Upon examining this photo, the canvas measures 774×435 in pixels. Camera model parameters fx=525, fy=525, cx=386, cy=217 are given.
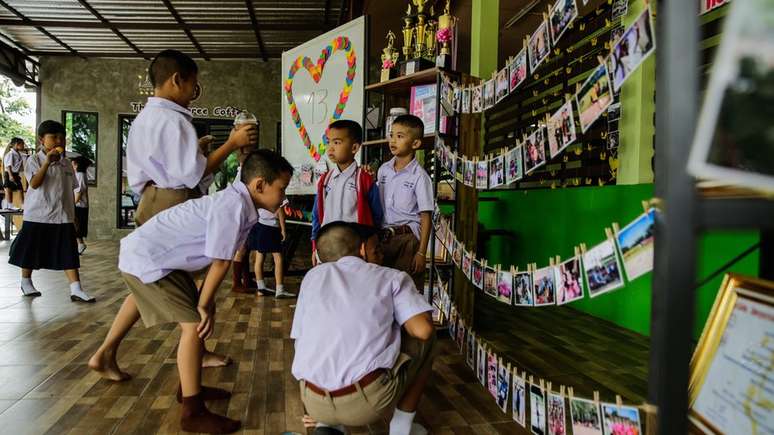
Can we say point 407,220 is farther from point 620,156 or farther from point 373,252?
point 620,156

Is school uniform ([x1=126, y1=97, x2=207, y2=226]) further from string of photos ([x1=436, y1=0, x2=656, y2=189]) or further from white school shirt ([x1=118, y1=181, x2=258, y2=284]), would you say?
string of photos ([x1=436, y1=0, x2=656, y2=189])

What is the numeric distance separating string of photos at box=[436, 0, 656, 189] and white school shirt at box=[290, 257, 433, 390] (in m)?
0.56

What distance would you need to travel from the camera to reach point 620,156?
11.4 feet

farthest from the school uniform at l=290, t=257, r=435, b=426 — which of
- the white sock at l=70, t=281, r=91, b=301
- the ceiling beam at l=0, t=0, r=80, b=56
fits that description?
the ceiling beam at l=0, t=0, r=80, b=56

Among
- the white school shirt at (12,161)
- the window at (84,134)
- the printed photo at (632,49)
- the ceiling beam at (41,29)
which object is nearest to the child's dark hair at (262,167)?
the printed photo at (632,49)

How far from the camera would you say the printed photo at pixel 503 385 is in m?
1.71

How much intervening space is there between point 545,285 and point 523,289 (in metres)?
0.16

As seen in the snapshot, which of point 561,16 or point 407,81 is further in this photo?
point 407,81

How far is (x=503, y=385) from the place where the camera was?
1.74 meters

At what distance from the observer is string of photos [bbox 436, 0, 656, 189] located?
3.37ft

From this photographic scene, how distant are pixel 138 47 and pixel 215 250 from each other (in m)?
9.11

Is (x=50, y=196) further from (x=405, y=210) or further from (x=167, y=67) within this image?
(x=405, y=210)

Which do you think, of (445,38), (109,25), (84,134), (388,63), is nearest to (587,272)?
(445,38)

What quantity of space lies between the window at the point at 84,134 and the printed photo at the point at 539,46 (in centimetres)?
1035
